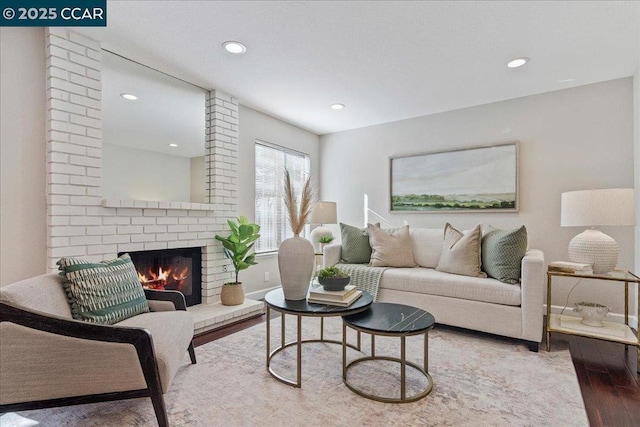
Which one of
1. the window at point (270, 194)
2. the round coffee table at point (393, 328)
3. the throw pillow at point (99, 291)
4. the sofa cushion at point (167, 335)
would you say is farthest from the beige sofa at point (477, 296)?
the throw pillow at point (99, 291)

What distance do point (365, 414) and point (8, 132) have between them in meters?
2.87

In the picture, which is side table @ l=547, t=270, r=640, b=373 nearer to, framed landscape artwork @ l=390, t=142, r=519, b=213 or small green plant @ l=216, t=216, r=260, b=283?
framed landscape artwork @ l=390, t=142, r=519, b=213

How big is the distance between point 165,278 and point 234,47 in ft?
7.37

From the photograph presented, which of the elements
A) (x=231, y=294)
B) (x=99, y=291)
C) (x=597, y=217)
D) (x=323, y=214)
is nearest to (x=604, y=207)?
(x=597, y=217)

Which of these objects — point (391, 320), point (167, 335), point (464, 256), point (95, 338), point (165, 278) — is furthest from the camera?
point (165, 278)

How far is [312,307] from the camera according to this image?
74.7 inches

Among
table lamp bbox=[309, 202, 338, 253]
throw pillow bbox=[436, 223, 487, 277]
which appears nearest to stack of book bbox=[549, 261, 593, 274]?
throw pillow bbox=[436, 223, 487, 277]

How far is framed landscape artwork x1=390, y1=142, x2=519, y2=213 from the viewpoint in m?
3.47

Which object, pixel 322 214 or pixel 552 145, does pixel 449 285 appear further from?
pixel 552 145

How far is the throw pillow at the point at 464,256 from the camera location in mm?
2835

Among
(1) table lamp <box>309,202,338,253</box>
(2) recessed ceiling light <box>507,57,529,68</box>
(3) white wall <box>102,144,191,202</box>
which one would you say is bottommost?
(1) table lamp <box>309,202,338,253</box>

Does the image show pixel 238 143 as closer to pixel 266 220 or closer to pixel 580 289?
pixel 266 220

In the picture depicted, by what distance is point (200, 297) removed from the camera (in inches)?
130

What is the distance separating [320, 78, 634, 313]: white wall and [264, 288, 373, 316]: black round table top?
7.63 ft
